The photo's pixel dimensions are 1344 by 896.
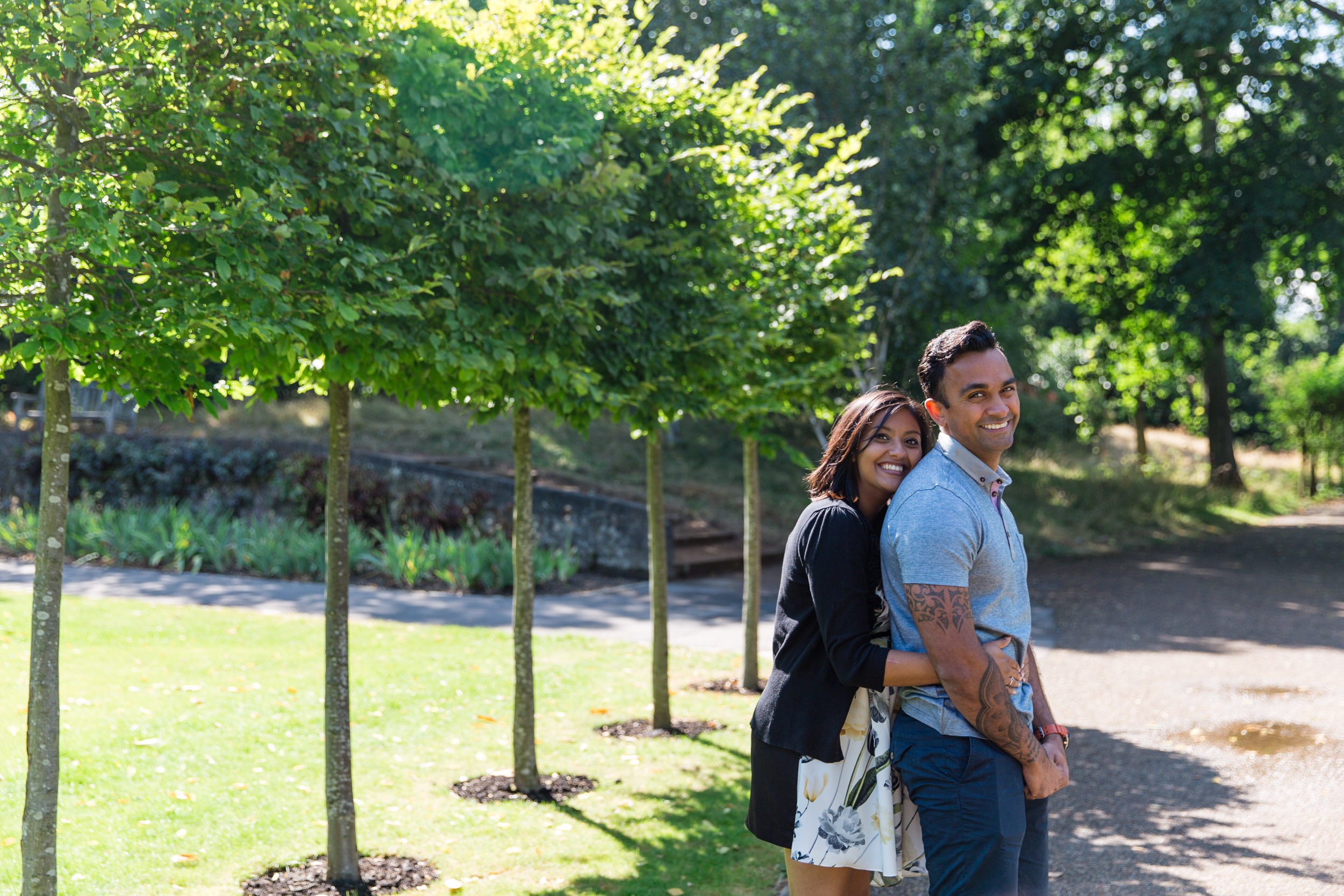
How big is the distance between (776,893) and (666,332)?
8.26 feet

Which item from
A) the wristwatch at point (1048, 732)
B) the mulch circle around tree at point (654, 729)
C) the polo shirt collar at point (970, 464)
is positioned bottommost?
the mulch circle around tree at point (654, 729)

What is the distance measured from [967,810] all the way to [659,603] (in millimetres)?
4204

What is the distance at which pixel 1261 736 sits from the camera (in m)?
6.71

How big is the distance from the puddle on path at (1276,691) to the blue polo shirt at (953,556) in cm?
626

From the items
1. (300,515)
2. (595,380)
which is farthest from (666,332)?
(300,515)

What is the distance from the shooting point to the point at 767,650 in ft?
30.2

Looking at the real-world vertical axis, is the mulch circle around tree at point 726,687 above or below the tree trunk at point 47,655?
below

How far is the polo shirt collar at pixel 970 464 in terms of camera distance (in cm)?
262

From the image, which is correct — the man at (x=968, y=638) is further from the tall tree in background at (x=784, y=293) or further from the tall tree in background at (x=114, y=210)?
the tall tree in background at (x=784, y=293)

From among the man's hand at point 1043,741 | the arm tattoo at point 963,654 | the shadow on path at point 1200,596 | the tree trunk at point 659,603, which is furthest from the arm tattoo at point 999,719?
the shadow on path at point 1200,596

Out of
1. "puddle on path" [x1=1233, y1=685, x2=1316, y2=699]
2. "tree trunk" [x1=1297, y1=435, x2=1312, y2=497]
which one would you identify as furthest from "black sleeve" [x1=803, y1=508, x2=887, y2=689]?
"tree trunk" [x1=1297, y1=435, x2=1312, y2=497]

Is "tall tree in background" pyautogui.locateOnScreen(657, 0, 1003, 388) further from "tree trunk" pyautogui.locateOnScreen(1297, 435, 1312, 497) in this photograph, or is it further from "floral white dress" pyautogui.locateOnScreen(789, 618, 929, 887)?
"tree trunk" pyautogui.locateOnScreen(1297, 435, 1312, 497)

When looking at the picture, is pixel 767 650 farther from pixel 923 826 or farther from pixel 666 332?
pixel 923 826

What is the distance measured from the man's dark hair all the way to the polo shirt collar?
12cm
